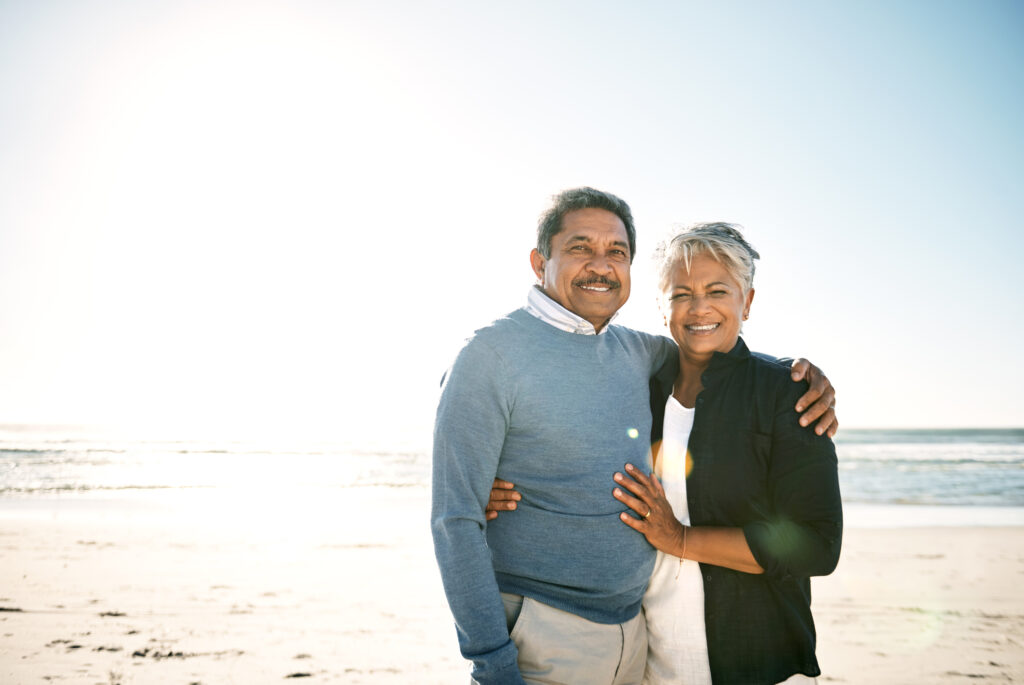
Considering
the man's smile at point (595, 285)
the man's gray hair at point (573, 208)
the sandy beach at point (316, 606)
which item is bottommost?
the sandy beach at point (316, 606)

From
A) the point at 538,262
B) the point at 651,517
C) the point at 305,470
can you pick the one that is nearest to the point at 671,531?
the point at 651,517

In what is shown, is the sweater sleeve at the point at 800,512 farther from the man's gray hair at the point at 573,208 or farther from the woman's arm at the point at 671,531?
the man's gray hair at the point at 573,208

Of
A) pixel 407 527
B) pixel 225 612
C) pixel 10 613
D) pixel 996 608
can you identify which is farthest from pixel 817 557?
pixel 407 527

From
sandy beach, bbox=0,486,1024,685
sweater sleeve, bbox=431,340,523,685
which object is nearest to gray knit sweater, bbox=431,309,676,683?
sweater sleeve, bbox=431,340,523,685

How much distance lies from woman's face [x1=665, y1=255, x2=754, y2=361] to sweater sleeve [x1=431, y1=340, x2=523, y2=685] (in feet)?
2.95

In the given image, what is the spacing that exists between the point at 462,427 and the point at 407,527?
30.6 ft

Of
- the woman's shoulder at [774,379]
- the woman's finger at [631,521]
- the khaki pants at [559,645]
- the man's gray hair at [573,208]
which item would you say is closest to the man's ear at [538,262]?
the man's gray hair at [573,208]

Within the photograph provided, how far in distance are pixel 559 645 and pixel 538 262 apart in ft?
5.50

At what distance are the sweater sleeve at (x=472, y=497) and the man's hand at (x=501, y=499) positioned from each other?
16 centimetres

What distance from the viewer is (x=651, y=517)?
235 centimetres

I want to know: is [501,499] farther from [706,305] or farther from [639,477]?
[706,305]

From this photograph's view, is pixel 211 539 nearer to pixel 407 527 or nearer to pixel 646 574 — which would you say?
pixel 407 527

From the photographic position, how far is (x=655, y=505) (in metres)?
2.34

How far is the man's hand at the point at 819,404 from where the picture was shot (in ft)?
7.43
